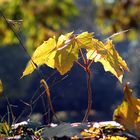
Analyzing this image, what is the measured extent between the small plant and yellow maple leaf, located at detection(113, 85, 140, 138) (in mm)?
62

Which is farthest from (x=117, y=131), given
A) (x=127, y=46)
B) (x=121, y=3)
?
(x=127, y=46)

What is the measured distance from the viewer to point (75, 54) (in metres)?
0.66

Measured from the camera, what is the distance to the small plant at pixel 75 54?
65 cm

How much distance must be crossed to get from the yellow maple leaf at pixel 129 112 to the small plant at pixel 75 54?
0.06 meters

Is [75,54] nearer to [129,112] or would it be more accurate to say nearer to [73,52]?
[73,52]

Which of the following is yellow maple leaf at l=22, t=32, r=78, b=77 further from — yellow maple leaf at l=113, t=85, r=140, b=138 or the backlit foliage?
yellow maple leaf at l=113, t=85, r=140, b=138

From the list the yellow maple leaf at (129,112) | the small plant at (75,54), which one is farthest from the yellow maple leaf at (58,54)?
the yellow maple leaf at (129,112)

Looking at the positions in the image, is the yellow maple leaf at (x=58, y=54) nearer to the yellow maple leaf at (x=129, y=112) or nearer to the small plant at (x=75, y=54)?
the small plant at (x=75, y=54)

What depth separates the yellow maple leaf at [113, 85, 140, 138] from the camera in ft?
1.91

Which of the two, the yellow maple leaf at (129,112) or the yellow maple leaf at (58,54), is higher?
the yellow maple leaf at (58,54)

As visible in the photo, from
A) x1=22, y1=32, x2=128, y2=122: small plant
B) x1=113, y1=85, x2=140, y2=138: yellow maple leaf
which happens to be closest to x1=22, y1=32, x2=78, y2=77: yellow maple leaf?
x1=22, y1=32, x2=128, y2=122: small plant

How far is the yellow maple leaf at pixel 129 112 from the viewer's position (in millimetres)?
583

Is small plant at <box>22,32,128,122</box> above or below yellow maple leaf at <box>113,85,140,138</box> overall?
above

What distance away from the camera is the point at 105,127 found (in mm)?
613
